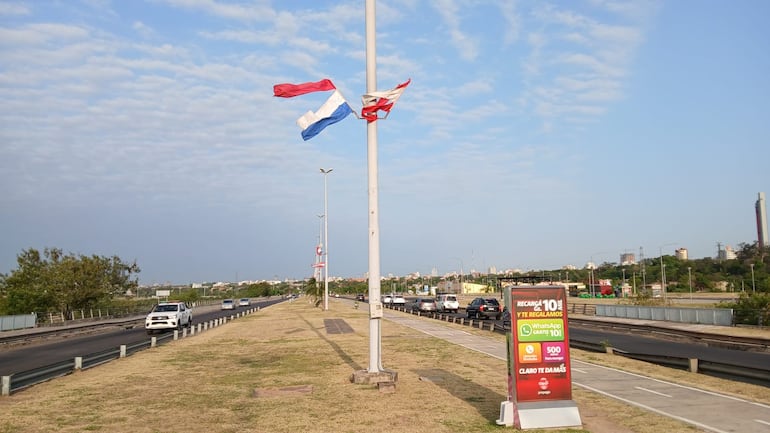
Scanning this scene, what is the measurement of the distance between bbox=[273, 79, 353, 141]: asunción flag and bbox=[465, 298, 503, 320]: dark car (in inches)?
1373

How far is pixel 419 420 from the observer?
10336mm

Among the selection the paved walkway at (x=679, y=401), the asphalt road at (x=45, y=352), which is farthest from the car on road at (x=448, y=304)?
the paved walkway at (x=679, y=401)

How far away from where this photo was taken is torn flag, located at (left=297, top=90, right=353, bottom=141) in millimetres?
15086

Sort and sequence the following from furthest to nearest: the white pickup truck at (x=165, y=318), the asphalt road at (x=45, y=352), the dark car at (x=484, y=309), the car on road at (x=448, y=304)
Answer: the car on road at (x=448, y=304), the dark car at (x=484, y=309), the white pickup truck at (x=165, y=318), the asphalt road at (x=45, y=352)

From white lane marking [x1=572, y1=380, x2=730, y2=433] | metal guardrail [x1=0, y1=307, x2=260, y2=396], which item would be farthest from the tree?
white lane marking [x1=572, y1=380, x2=730, y2=433]

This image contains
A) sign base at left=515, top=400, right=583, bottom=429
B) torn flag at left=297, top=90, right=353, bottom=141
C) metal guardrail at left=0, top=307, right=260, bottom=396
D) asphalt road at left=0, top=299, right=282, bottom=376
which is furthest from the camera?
asphalt road at left=0, top=299, right=282, bottom=376

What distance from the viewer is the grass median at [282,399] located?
10133 mm

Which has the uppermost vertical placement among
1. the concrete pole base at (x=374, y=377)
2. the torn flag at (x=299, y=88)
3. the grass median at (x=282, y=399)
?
the torn flag at (x=299, y=88)

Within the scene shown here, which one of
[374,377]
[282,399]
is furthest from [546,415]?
[282,399]

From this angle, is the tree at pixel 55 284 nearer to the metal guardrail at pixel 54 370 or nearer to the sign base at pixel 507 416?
the metal guardrail at pixel 54 370

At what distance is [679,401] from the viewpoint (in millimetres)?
11781

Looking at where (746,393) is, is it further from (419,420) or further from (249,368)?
(249,368)

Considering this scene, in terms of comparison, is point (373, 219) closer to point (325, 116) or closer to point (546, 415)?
point (325, 116)

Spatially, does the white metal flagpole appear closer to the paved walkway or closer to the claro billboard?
the claro billboard
